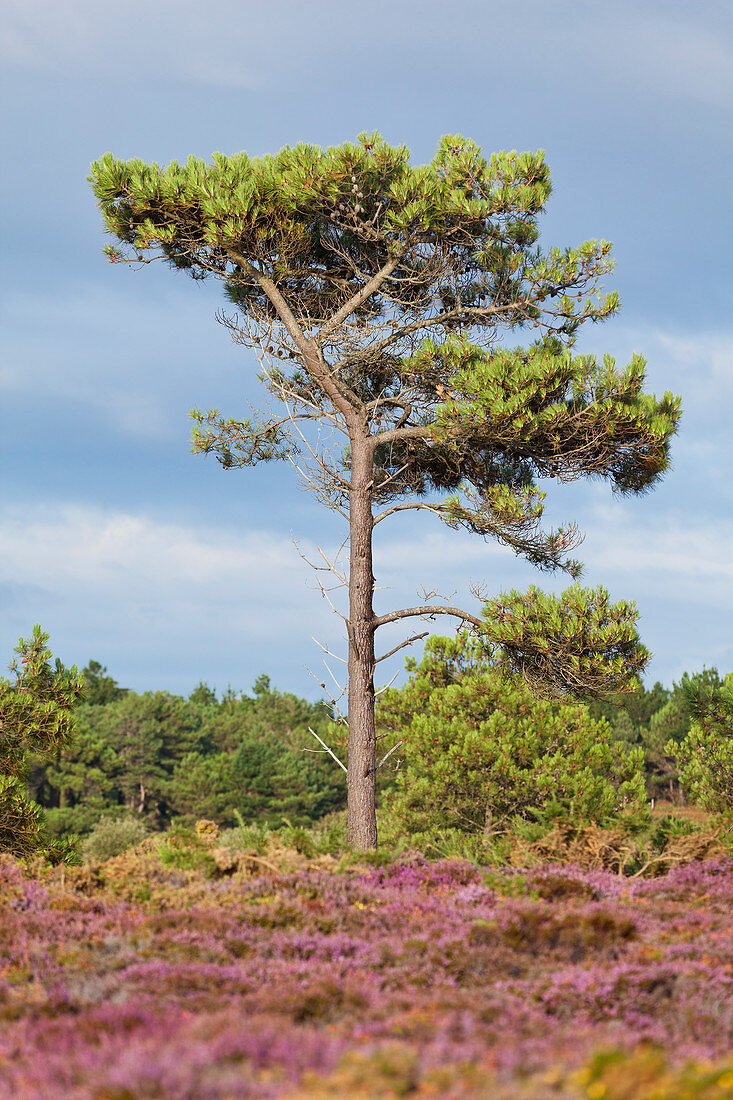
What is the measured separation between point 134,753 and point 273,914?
48533 mm

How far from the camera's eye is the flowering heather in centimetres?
290

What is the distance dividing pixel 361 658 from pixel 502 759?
8676mm

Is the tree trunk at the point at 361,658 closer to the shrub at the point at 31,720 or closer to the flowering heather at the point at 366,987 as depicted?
the flowering heather at the point at 366,987

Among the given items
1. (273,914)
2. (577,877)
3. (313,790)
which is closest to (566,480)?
(577,877)

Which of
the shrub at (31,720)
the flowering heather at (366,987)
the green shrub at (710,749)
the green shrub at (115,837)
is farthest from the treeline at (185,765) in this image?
the flowering heather at (366,987)

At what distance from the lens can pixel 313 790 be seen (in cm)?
4822

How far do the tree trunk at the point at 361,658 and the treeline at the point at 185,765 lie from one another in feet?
84.1

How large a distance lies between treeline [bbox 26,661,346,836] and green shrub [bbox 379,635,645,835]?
54.9ft

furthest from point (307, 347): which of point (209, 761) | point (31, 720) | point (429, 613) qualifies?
point (209, 761)

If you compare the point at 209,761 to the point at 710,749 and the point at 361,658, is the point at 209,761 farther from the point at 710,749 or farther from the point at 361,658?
the point at 361,658

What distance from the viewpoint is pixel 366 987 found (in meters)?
4.45

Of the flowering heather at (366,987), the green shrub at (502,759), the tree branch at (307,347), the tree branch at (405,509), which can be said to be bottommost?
the flowering heather at (366,987)

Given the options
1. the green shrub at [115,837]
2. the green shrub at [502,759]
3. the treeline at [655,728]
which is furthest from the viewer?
the treeline at [655,728]

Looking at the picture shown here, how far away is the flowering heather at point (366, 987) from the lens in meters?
2.90
